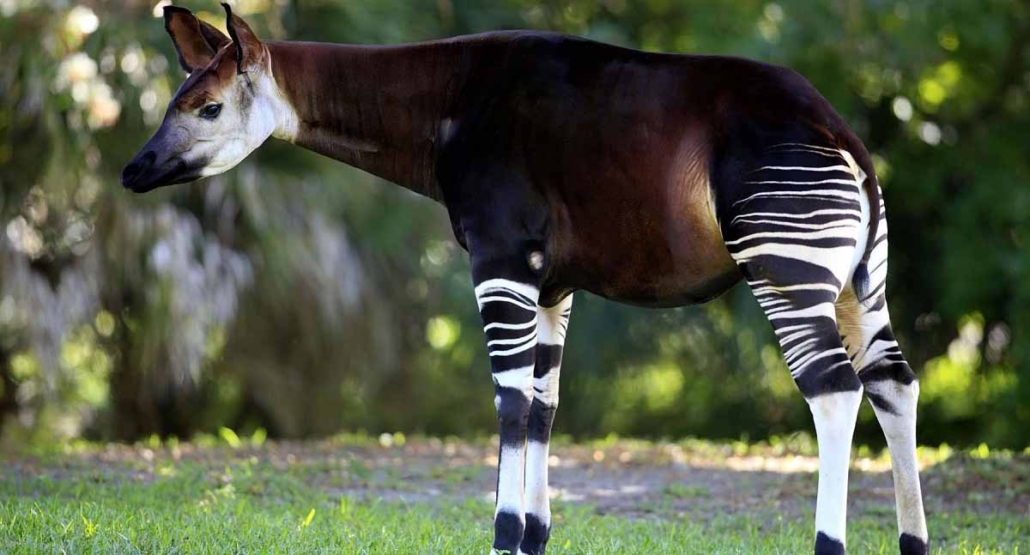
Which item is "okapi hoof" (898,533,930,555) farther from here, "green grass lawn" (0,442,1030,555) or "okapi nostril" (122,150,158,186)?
"okapi nostril" (122,150,158,186)

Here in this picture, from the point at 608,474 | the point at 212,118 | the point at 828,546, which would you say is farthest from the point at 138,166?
the point at 608,474

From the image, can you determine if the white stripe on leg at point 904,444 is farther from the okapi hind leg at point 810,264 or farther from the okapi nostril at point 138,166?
the okapi nostril at point 138,166

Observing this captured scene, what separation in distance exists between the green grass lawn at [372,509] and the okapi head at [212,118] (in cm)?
127

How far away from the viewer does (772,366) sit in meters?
A: 12.7

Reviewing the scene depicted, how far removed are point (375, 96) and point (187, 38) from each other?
2.31 feet

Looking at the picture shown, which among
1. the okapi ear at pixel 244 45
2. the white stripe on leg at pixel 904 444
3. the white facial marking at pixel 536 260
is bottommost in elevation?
the white stripe on leg at pixel 904 444

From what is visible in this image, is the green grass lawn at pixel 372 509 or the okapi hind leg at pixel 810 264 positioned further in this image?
the green grass lawn at pixel 372 509

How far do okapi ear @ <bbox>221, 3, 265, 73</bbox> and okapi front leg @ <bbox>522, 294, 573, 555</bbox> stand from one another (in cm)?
131

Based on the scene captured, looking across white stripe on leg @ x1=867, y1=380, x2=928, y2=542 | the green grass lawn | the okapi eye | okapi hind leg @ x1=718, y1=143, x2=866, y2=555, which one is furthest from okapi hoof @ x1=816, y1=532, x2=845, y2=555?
the okapi eye

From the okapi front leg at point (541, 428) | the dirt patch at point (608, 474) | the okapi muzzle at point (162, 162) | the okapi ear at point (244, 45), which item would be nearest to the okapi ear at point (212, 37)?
the okapi ear at point (244, 45)

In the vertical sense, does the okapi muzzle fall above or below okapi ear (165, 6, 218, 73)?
below

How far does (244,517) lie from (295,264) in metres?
5.38

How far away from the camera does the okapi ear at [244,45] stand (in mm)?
4129

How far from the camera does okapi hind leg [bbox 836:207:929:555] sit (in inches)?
161
